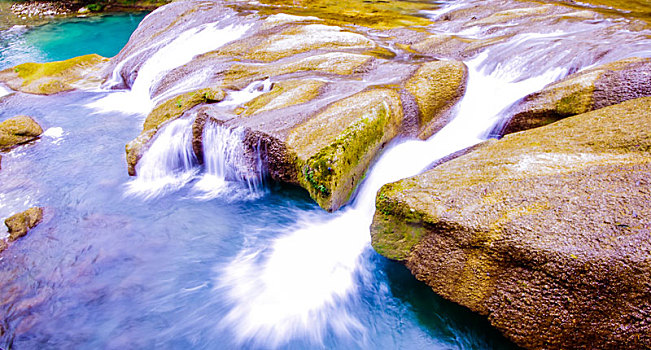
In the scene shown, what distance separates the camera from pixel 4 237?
624 centimetres

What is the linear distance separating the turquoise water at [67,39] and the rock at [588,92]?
21688 millimetres

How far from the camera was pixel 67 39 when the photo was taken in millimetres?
22031

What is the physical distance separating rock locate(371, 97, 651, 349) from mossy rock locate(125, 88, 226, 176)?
6069mm

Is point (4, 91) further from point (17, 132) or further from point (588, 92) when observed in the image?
point (588, 92)

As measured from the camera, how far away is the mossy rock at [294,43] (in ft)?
36.0

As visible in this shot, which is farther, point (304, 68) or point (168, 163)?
point (304, 68)

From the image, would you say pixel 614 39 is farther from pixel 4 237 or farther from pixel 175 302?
pixel 4 237

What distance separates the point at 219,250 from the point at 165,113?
490cm

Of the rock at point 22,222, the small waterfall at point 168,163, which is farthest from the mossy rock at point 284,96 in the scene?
the rock at point 22,222

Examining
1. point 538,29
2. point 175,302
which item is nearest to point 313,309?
point 175,302

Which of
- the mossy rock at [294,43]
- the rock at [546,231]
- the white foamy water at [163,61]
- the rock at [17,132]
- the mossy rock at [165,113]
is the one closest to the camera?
the rock at [546,231]

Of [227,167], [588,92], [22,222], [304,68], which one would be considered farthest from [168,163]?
[588,92]

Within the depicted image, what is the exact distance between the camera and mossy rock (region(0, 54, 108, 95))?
1330 centimetres

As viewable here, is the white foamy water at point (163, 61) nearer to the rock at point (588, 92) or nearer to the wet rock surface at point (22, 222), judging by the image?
the wet rock surface at point (22, 222)
